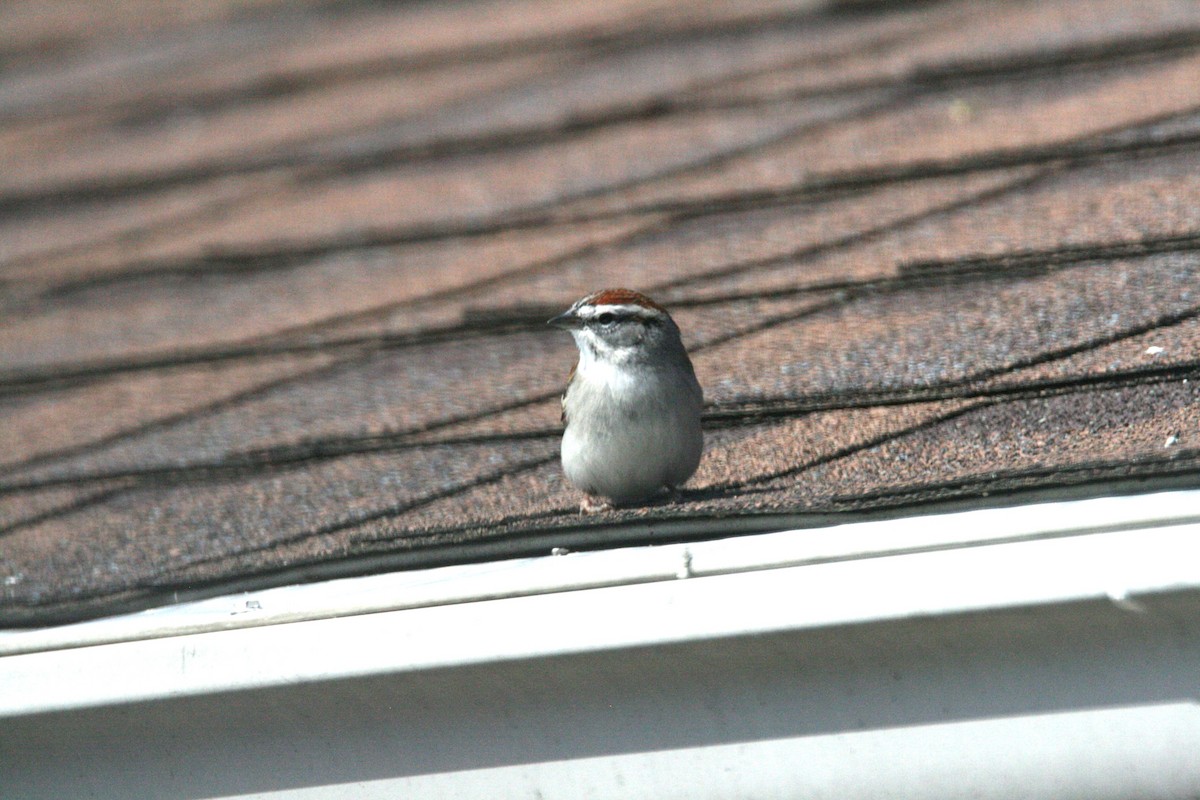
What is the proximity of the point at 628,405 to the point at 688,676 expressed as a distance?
0.86 metres

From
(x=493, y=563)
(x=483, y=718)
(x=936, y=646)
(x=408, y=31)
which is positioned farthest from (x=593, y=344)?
(x=408, y=31)

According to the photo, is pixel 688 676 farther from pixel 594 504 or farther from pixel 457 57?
pixel 457 57

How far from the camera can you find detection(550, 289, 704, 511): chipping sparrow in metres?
3.23

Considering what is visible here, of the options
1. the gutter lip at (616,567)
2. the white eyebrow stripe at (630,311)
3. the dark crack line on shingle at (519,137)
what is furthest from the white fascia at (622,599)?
the dark crack line on shingle at (519,137)

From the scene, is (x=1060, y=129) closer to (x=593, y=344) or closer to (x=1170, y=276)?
(x=1170, y=276)

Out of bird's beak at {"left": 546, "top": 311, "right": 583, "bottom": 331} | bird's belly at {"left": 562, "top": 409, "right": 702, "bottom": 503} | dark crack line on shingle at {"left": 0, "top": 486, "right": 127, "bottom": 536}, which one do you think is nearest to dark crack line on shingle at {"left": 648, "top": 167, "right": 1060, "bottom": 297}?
bird's beak at {"left": 546, "top": 311, "right": 583, "bottom": 331}

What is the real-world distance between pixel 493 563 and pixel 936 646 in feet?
2.87

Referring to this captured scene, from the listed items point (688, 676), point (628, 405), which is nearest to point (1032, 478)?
point (688, 676)

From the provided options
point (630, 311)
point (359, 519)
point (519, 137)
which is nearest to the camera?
point (359, 519)

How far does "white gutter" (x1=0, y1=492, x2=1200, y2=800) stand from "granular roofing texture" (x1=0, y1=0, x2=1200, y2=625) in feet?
0.44

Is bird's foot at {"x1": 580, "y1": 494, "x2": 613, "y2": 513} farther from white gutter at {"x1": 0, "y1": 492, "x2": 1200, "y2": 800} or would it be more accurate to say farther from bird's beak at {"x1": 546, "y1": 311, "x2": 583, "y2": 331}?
bird's beak at {"x1": 546, "y1": 311, "x2": 583, "y2": 331}

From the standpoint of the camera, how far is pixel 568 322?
3699 millimetres

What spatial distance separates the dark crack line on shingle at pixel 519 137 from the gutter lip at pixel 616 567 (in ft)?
9.54

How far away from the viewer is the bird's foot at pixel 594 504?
123 inches
